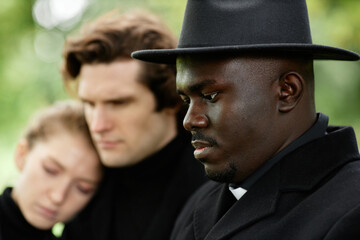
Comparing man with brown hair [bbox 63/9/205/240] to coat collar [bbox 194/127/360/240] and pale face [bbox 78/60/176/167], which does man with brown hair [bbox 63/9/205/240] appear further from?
coat collar [bbox 194/127/360/240]

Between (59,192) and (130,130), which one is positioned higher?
(130,130)

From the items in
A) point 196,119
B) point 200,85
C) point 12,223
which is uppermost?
point 200,85

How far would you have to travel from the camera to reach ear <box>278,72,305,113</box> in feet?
7.26

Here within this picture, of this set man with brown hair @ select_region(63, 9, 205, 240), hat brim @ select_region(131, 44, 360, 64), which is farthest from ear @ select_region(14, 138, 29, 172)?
hat brim @ select_region(131, 44, 360, 64)

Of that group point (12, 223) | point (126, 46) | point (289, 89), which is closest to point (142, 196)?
point (12, 223)

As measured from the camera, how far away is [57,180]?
11.7ft

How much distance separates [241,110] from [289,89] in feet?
0.75

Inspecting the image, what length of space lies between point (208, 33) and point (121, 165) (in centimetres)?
151

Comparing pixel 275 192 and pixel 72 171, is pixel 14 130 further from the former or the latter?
pixel 275 192

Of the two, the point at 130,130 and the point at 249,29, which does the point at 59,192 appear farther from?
the point at 249,29

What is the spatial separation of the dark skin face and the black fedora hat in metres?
0.08

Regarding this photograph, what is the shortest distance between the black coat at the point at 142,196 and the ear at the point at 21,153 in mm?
564

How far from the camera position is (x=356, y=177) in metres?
2.12

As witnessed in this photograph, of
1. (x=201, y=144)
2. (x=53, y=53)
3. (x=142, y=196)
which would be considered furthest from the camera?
(x=53, y=53)
